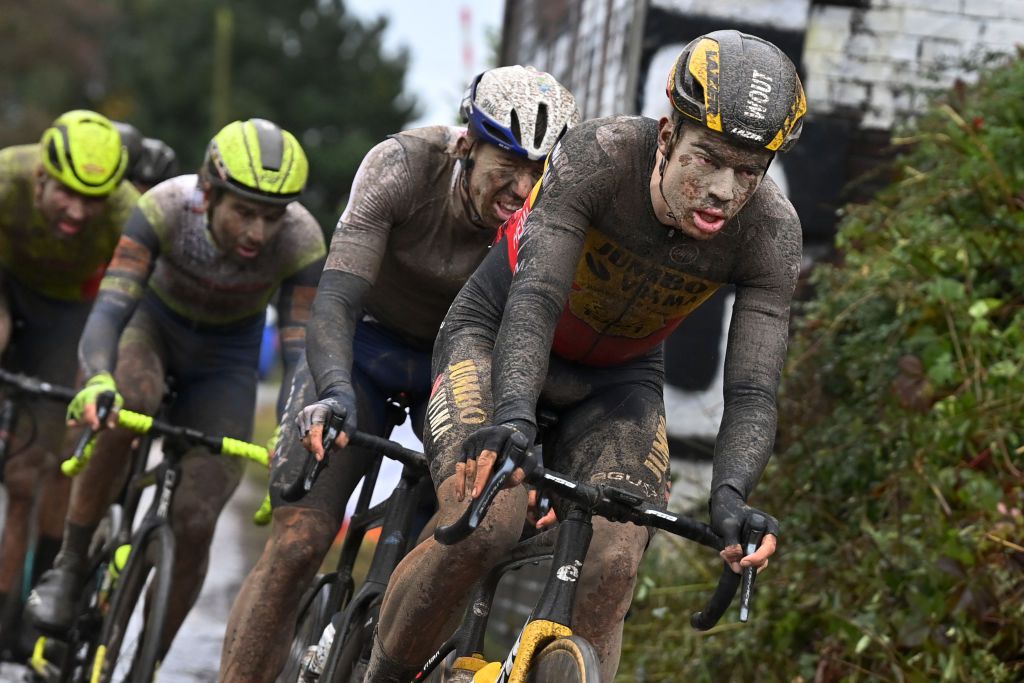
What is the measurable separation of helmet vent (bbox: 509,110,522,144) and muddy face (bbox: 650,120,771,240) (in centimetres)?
94

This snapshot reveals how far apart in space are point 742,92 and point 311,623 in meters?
2.63

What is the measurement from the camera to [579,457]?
462 cm

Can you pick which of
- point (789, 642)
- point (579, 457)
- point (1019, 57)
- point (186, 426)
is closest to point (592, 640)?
point (579, 457)

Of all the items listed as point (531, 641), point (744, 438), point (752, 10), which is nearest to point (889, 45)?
point (752, 10)

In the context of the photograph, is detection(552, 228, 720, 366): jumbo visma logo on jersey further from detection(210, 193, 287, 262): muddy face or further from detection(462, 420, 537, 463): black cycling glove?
detection(210, 193, 287, 262): muddy face

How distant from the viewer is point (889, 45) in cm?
975

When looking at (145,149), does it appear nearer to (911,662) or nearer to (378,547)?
(378,547)

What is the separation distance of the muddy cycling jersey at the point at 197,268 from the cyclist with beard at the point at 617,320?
83.0 inches

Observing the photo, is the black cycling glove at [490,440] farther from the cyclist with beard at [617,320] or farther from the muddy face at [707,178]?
the muddy face at [707,178]

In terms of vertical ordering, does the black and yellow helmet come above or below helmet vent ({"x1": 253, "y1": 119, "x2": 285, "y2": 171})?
above

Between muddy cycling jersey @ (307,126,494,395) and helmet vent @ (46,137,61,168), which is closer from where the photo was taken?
muddy cycling jersey @ (307,126,494,395)

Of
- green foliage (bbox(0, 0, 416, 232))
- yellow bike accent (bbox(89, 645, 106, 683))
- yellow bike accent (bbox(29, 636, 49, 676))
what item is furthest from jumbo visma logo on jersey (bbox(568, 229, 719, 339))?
green foliage (bbox(0, 0, 416, 232))

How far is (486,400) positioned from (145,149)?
5635mm

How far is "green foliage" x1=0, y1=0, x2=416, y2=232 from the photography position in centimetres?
5197
